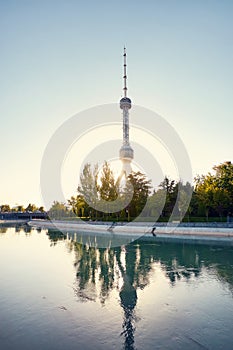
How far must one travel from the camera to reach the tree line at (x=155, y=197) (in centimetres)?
4294

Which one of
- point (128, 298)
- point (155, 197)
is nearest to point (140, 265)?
point (128, 298)

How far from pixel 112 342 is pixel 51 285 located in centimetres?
736

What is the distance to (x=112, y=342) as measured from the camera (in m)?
7.93

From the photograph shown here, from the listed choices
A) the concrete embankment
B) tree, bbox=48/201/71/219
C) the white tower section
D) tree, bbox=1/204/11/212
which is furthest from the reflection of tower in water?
tree, bbox=1/204/11/212

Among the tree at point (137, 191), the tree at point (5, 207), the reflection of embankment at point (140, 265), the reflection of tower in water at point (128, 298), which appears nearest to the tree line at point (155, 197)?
the tree at point (137, 191)

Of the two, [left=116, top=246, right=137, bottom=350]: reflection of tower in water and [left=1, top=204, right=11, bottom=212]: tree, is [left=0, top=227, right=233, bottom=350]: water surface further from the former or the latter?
[left=1, top=204, right=11, bottom=212]: tree

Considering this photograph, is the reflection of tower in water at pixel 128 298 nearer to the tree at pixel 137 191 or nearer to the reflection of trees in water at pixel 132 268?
the reflection of trees in water at pixel 132 268

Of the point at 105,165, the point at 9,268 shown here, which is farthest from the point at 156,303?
the point at 105,165

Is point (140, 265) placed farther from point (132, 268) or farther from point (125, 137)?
point (125, 137)

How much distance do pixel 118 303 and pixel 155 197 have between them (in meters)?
38.8

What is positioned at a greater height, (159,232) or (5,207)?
(5,207)

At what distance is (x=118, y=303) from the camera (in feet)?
37.4

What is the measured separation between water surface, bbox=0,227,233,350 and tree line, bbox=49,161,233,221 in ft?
74.6

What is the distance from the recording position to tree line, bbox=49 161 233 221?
4294 centimetres
